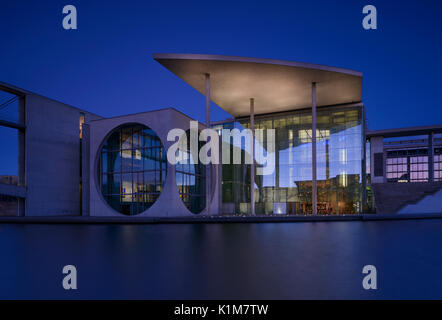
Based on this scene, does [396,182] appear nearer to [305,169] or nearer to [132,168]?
[305,169]

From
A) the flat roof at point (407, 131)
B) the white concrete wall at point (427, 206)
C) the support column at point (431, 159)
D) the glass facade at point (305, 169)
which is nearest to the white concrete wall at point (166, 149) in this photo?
the glass facade at point (305, 169)

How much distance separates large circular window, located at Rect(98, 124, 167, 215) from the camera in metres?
19.2

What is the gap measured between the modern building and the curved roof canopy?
0.25 feet

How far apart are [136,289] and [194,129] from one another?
63.2 ft

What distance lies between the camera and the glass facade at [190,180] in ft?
65.2

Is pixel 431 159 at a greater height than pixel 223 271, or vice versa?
pixel 431 159

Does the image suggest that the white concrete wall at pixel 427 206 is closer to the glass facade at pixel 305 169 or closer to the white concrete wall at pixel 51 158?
the glass facade at pixel 305 169

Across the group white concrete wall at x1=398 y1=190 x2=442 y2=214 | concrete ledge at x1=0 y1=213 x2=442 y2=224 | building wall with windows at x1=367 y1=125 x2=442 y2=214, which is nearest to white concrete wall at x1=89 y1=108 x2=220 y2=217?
concrete ledge at x1=0 y1=213 x2=442 y2=224

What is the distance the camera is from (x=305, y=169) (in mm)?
24016

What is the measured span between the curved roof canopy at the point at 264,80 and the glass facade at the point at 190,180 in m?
4.46

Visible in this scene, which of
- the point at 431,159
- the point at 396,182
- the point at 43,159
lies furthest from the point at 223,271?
the point at 431,159

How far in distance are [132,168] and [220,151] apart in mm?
8296

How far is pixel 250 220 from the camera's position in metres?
14.6
